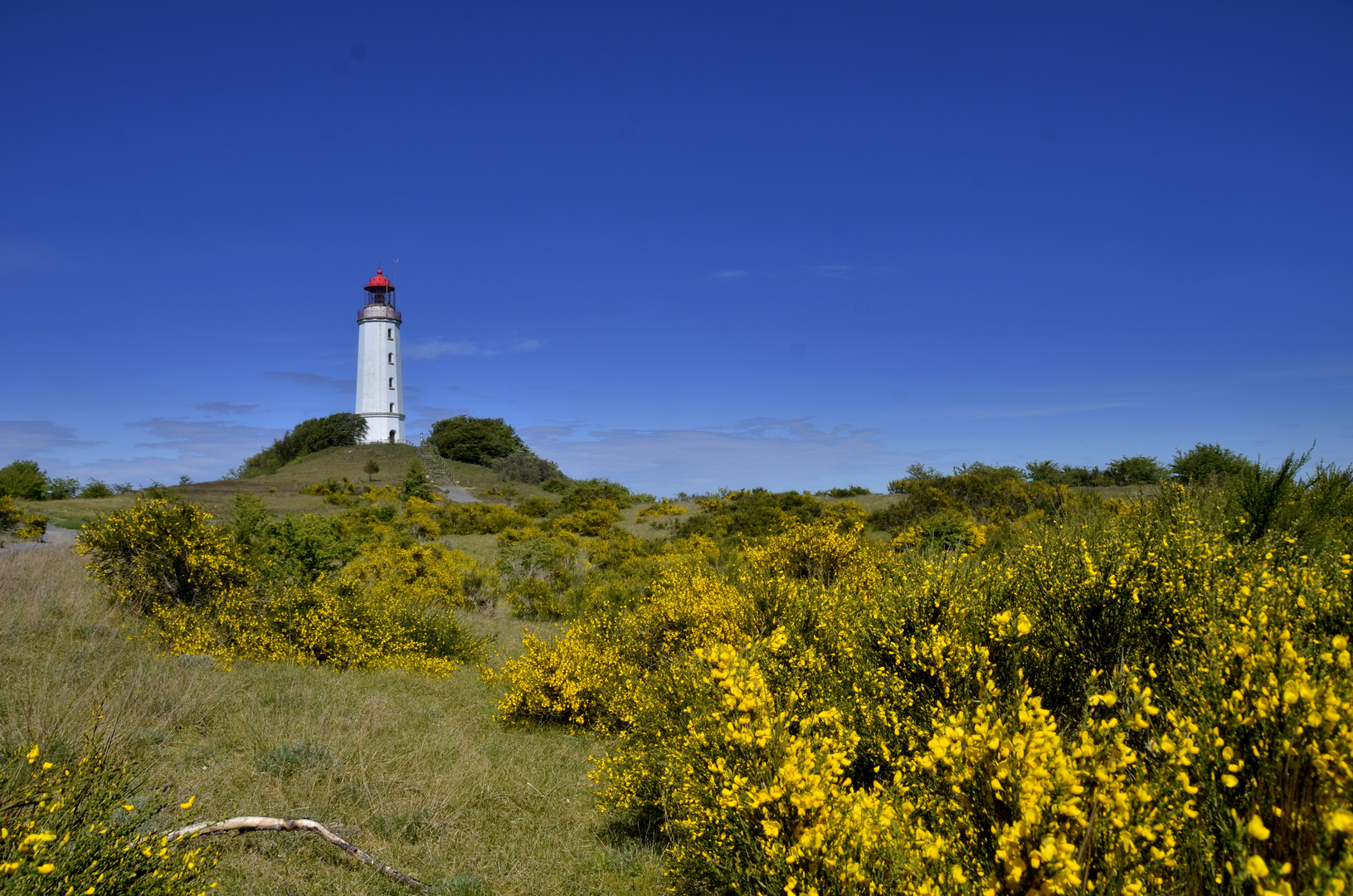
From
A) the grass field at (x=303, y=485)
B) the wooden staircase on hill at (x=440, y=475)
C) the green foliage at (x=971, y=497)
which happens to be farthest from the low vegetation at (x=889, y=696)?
the wooden staircase on hill at (x=440, y=475)

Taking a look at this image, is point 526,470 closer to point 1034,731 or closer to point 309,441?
point 309,441

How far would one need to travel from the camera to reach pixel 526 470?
161ft

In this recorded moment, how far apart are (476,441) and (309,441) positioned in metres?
11.7

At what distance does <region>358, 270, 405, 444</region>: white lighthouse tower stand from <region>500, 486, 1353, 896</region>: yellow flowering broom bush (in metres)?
48.6

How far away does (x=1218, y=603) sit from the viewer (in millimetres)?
3662

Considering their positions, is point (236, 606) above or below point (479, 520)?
below

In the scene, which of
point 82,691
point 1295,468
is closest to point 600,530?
point 82,691

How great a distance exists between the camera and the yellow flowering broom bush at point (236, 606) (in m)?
9.20

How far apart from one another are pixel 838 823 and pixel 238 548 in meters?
11.8

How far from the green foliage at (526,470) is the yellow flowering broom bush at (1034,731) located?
42.4 m

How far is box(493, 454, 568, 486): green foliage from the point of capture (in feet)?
159

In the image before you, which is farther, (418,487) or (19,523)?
(418,487)

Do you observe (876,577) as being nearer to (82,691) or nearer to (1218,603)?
(1218,603)

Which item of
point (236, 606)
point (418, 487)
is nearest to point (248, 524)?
point (236, 606)
